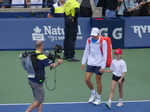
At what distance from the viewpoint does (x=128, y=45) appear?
1883 centimetres

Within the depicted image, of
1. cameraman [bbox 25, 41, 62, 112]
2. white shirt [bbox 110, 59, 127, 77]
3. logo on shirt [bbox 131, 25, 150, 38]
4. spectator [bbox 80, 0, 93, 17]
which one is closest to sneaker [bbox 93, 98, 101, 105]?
white shirt [bbox 110, 59, 127, 77]

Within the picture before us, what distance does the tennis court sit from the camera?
11.1 meters

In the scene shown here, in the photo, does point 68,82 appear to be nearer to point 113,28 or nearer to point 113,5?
point 113,28

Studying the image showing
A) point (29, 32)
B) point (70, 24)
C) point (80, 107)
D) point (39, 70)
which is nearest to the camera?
point (39, 70)

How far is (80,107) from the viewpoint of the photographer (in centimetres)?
1112

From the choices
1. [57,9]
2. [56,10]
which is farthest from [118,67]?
[56,10]

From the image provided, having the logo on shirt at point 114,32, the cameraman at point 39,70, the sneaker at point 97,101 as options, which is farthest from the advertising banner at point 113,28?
the cameraman at point 39,70

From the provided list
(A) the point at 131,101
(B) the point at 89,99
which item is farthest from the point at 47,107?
(A) the point at 131,101

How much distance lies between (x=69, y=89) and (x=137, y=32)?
7021mm

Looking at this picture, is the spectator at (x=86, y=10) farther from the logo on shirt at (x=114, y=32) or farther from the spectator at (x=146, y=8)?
the spectator at (x=146, y=8)

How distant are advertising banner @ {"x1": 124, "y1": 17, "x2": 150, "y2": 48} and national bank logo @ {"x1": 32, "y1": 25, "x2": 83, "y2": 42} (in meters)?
2.83

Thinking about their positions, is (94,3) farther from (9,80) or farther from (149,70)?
(9,80)

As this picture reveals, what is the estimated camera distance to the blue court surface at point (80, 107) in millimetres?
10883

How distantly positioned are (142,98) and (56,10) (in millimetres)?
7180
